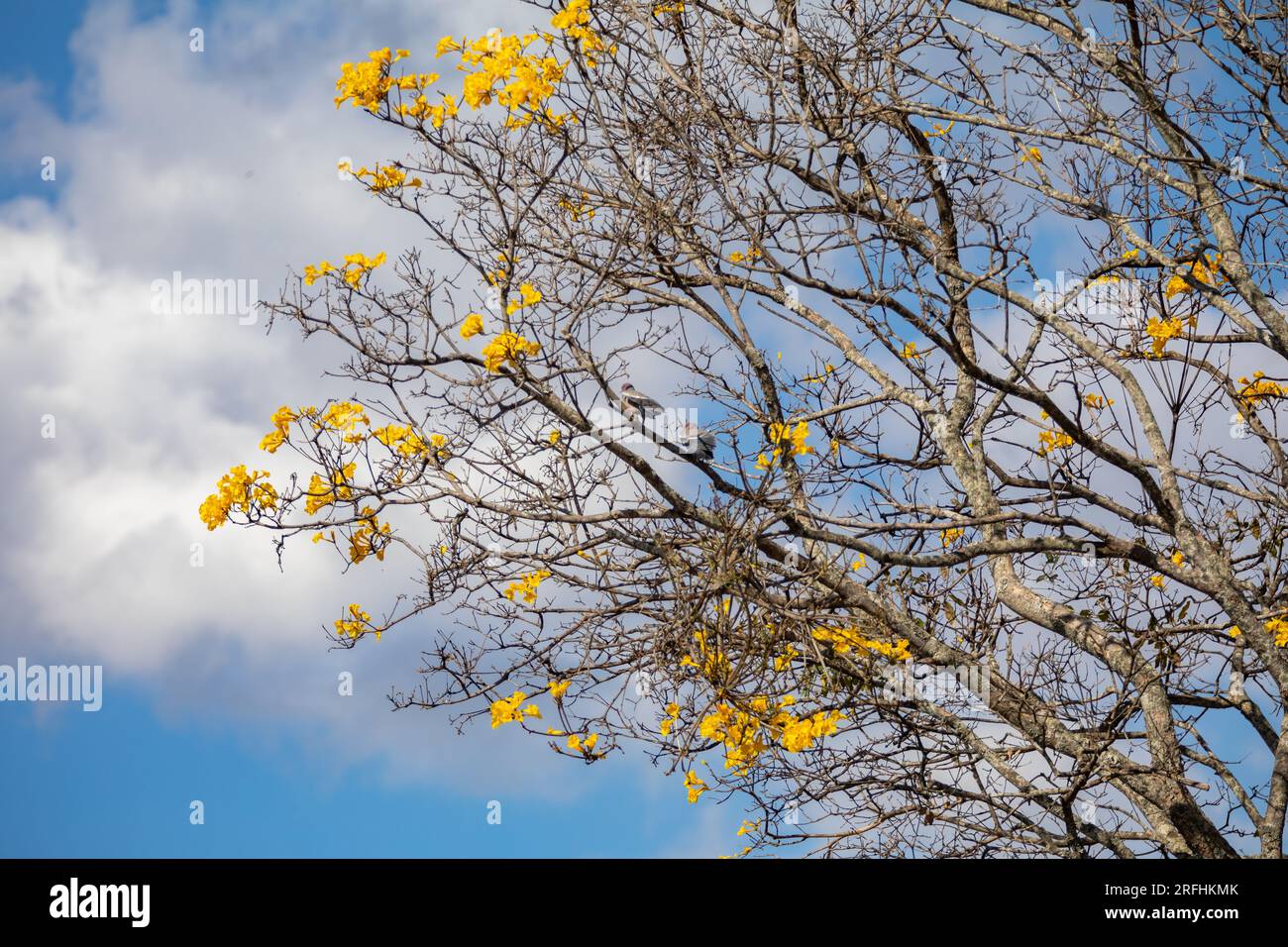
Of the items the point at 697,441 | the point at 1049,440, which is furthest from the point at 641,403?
the point at 1049,440

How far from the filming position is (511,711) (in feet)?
18.9

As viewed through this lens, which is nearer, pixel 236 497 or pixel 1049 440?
pixel 236 497

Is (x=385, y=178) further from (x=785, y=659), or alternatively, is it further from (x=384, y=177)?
(x=785, y=659)

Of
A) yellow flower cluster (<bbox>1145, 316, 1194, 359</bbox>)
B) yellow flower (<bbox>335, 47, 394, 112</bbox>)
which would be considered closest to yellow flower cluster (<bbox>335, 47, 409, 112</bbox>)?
yellow flower (<bbox>335, 47, 394, 112</bbox>)

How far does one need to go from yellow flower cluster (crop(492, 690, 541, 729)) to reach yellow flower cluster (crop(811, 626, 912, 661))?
5.06 feet

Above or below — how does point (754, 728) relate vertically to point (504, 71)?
below

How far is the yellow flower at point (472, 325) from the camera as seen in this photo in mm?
5336

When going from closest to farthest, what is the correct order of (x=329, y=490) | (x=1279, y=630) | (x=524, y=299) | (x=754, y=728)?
(x=754, y=728) < (x=524, y=299) < (x=329, y=490) < (x=1279, y=630)

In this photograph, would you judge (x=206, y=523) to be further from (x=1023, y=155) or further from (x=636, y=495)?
(x=1023, y=155)

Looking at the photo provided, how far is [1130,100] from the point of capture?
713 cm

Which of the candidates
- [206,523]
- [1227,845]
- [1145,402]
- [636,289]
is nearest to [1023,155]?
[1145,402]

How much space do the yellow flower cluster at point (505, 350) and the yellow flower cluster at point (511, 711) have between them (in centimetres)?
161

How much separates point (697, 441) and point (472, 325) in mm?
1240
